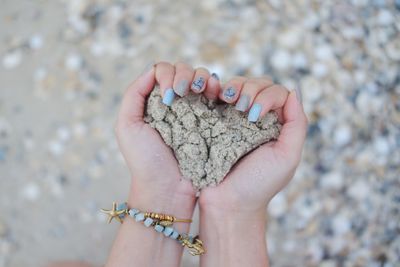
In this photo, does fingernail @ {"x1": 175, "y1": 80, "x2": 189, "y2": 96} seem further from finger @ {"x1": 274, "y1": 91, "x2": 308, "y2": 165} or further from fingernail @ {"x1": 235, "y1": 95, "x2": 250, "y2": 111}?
finger @ {"x1": 274, "y1": 91, "x2": 308, "y2": 165}

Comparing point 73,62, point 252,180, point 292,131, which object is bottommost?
point 252,180

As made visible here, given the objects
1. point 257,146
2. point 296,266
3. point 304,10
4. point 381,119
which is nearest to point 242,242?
point 257,146

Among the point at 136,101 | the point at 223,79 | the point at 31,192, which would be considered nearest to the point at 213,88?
the point at 136,101

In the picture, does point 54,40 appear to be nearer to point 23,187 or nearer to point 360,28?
point 23,187

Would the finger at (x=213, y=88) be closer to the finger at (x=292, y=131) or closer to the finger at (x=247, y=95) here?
the finger at (x=247, y=95)

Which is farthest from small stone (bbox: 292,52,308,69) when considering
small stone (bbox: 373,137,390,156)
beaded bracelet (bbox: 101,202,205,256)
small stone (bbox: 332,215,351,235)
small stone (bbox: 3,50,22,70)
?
small stone (bbox: 3,50,22,70)

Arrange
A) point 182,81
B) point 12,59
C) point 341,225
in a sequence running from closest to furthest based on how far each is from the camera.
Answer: point 182,81, point 341,225, point 12,59

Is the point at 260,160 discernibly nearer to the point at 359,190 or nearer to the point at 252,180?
the point at 252,180
